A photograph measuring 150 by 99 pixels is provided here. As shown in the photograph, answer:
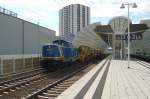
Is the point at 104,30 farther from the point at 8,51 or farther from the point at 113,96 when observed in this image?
the point at 113,96

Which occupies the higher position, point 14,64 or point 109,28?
point 109,28

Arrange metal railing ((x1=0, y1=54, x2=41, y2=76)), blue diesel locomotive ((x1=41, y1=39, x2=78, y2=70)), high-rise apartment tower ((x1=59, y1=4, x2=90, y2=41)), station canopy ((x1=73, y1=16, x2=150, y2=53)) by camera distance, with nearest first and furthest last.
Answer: metal railing ((x1=0, y1=54, x2=41, y2=76)), blue diesel locomotive ((x1=41, y1=39, x2=78, y2=70)), high-rise apartment tower ((x1=59, y1=4, x2=90, y2=41)), station canopy ((x1=73, y1=16, x2=150, y2=53))

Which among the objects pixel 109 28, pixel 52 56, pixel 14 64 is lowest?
pixel 14 64

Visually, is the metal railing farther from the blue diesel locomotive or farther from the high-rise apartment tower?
the high-rise apartment tower

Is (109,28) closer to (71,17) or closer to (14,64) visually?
(71,17)

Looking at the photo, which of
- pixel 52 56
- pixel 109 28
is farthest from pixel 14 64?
pixel 109 28

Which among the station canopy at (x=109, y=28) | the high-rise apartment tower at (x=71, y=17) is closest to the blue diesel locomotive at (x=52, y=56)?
the high-rise apartment tower at (x=71, y=17)

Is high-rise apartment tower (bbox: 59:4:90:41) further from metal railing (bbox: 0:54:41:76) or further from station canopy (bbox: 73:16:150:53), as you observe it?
metal railing (bbox: 0:54:41:76)

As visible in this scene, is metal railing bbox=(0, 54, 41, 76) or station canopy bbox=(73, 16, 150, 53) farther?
station canopy bbox=(73, 16, 150, 53)

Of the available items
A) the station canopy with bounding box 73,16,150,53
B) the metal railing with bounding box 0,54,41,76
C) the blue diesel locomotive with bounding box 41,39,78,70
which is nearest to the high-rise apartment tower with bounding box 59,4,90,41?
the station canopy with bounding box 73,16,150,53

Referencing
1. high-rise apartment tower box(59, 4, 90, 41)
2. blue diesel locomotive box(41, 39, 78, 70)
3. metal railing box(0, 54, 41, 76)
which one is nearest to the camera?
metal railing box(0, 54, 41, 76)

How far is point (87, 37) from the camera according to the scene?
123 m

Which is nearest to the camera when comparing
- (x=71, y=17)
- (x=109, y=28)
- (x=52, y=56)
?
(x=52, y=56)

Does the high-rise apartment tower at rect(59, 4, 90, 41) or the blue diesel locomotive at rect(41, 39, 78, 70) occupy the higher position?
the high-rise apartment tower at rect(59, 4, 90, 41)
